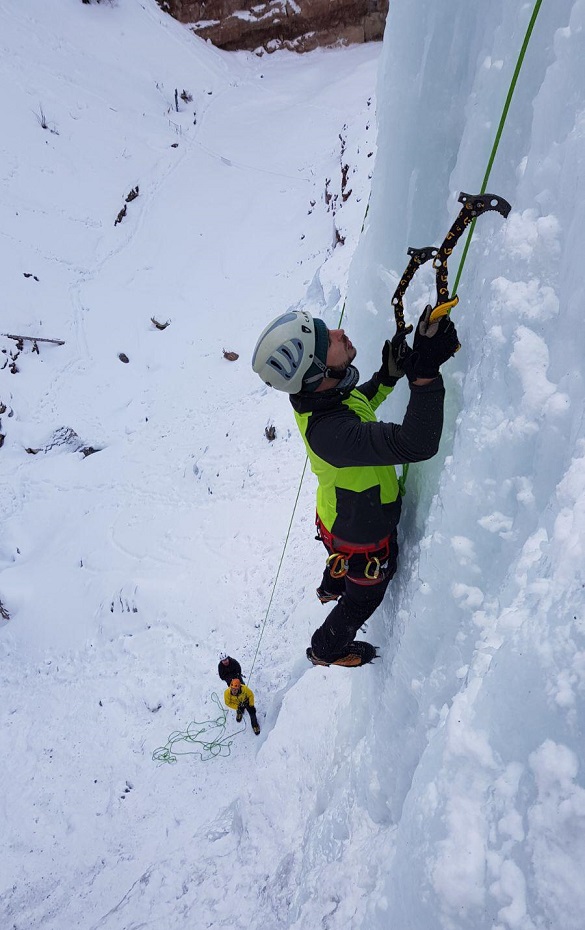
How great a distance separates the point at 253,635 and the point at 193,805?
5.24 ft

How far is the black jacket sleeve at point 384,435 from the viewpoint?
188 cm

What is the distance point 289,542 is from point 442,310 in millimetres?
4937

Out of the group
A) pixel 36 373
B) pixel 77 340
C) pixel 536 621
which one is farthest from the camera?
pixel 77 340

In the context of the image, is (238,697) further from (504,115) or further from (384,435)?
(504,115)

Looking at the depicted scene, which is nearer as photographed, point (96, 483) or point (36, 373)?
point (96, 483)

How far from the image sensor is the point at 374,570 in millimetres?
2531

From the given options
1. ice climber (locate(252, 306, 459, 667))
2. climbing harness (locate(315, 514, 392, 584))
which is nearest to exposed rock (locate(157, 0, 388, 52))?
ice climber (locate(252, 306, 459, 667))

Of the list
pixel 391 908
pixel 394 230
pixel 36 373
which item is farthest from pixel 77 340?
pixel 391 908

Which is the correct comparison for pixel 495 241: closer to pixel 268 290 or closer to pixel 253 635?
pixel 253 635

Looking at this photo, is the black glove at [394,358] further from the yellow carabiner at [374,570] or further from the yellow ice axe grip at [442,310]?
the yellow carabiner at [374,570]

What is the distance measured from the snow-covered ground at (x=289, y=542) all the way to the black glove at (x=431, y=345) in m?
0.18

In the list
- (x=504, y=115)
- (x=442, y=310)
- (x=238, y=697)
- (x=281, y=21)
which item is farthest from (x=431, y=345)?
(x=281, y=21)

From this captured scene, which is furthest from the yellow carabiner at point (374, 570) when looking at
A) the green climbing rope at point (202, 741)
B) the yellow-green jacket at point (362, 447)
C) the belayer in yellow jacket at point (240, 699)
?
the green climbing rope at point (202, 741)

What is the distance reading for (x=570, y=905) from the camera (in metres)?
1.34
